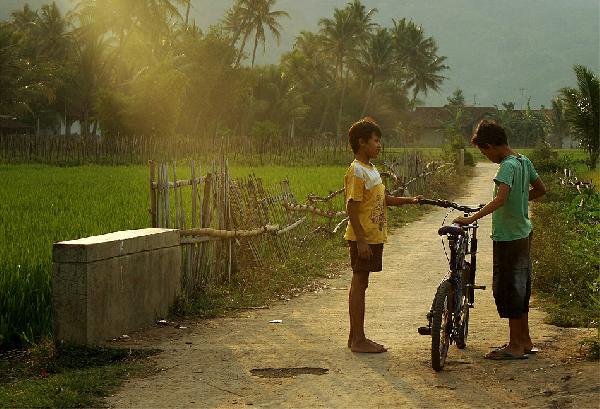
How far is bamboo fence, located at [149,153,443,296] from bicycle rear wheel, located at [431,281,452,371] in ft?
11.5

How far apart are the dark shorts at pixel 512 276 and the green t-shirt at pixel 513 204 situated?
0.06 meters

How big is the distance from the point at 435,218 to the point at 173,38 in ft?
146

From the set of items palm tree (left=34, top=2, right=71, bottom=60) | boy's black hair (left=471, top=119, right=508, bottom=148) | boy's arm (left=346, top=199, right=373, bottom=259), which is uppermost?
palm tree (left=34, top=2, right=71, bottom=60)

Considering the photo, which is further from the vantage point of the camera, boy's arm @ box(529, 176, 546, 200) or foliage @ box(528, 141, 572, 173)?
foliage @ box(528, 141, 572, 173)

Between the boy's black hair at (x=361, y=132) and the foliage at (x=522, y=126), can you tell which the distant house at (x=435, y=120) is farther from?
the boy's black hair at (x=361, y=132)

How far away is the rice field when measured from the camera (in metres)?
8.10

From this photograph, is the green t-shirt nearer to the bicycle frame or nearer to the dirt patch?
the bicycle frame

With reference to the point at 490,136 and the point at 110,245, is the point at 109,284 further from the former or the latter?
the point at 490,136

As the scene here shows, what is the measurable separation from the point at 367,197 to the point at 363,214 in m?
0.12

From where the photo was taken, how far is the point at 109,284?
740 cm

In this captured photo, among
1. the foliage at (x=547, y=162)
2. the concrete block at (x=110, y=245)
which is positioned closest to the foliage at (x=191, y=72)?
the foliage at (x=547, y=162)

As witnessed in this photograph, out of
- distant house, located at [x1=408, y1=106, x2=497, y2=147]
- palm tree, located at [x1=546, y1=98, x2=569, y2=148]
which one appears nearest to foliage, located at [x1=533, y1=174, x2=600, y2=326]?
palm tree, located at [x1=546, y1=98, x2=569, y2=148]

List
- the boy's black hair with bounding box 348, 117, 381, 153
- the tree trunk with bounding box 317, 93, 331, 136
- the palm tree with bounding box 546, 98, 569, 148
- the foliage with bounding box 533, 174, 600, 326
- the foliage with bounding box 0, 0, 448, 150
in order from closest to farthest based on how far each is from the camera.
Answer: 1. the boy's black hair with bounding box 348, 117, 381, 153
2. the foliage with bounding box 533, 174, 600, 326
3. the foliage with bounding box 0, 0, 448, 150
4. the tree trunk with bounding box 317, 93, 331, 136
5. the palm tree with bounding box 546, 98, 569, 148

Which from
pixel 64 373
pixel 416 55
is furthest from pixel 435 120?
pixel 64 373
